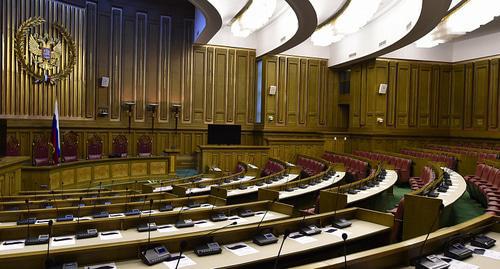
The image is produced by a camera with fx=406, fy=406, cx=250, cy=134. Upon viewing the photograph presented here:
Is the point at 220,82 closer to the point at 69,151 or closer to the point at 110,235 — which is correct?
the point at 69,151

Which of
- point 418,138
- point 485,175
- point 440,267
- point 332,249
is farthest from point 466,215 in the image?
point 418,138

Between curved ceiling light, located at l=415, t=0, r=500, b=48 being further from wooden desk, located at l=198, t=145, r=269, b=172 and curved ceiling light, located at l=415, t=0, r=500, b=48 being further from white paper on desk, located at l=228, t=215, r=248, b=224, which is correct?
white paper on desk, located at l=228, t=215, r=248, b=224

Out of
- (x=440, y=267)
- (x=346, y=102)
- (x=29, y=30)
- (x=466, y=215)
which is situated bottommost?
(x=466, y=215)

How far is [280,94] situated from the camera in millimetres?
13203

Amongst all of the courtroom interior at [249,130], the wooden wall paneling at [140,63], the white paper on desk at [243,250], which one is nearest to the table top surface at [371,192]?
the courtroom interior at [249,130]

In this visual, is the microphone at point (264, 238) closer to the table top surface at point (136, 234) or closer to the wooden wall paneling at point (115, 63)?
the table top surface at point (136, 234)

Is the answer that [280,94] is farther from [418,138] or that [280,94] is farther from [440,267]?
[440,267]

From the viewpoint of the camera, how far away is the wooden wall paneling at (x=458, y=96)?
44.1 feet

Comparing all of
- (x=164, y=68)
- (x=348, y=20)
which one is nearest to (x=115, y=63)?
(x=164, y=68)

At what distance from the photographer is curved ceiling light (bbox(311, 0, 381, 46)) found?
9.62m

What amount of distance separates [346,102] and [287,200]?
8.91 meters

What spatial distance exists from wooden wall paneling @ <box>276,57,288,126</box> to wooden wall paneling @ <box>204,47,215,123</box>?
6.89 feet

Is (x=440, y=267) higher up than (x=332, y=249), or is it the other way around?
(x=440, y=267)

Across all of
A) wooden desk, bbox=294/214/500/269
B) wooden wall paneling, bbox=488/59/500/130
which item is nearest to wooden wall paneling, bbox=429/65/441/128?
wooden wall paneling, bbox=488/59/500/130
